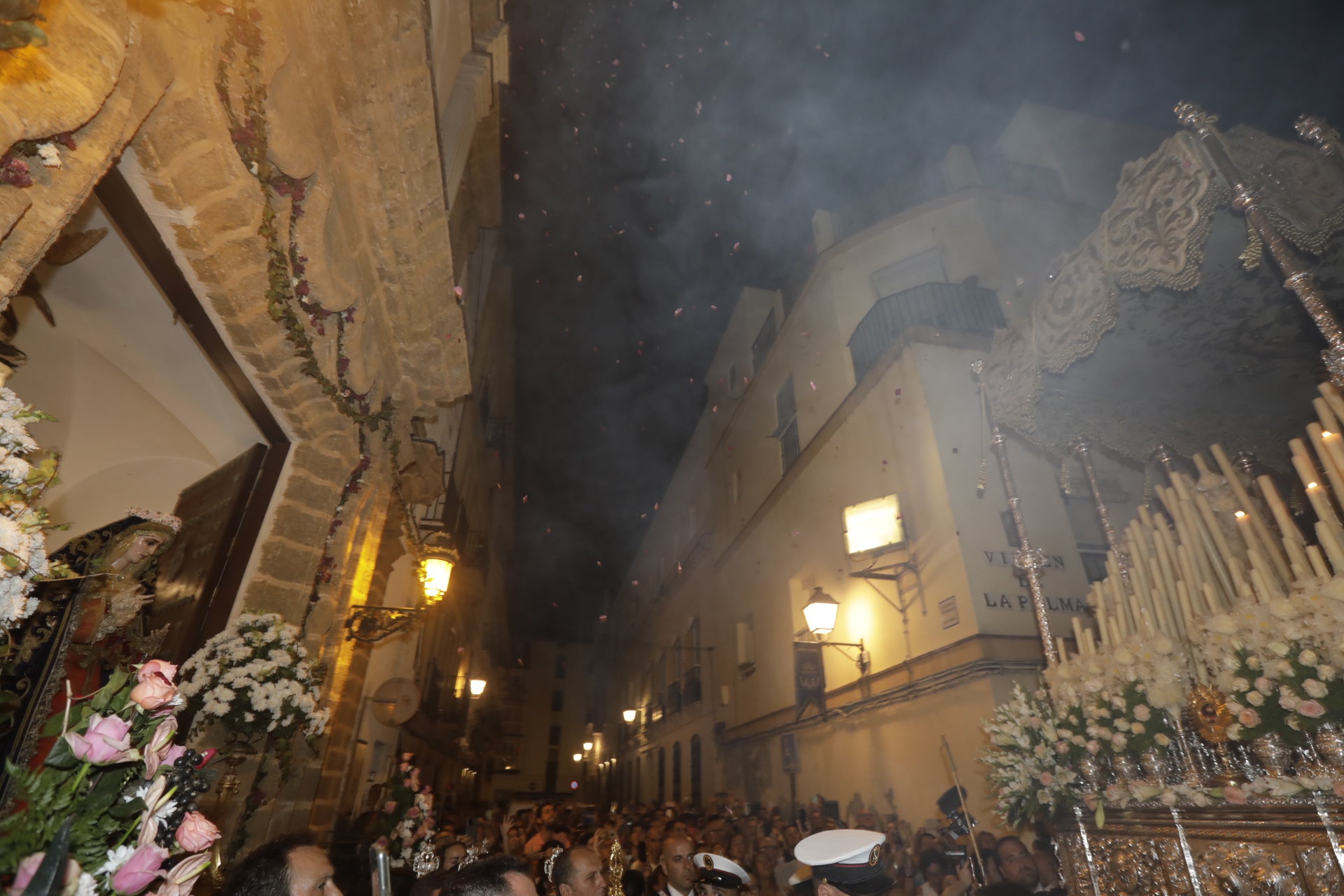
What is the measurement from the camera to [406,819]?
659cm

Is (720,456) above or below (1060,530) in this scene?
above

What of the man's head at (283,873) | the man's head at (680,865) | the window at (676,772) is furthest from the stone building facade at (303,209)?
the window at (676,772)

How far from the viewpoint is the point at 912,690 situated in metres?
7.87

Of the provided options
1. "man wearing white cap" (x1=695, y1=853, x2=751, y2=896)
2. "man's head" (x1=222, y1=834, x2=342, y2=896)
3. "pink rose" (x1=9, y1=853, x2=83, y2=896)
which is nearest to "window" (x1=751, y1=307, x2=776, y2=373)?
"man wearing white cap" (x1=695, y1=853, x2=751, y2=896)

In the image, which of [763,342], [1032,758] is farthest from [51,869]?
[763,342]

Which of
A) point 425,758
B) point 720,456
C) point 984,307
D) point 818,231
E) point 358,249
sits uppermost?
point 818,231

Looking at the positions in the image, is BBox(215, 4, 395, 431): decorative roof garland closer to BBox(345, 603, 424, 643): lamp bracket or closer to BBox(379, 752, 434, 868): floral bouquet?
BBox(345, 603, 424, 643): lamp bracket

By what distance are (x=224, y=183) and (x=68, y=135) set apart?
123 cm

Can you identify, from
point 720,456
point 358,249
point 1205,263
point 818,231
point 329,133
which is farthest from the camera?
point 720,456

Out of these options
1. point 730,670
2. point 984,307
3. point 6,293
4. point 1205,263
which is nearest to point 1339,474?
point 1205,263

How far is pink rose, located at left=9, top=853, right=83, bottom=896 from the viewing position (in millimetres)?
1217

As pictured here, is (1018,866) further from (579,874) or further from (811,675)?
(811,675)

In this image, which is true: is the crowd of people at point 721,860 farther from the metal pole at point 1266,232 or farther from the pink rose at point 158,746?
the metal pole at point 1266,232

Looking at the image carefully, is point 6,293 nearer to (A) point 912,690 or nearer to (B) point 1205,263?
(B) point 1205,263
